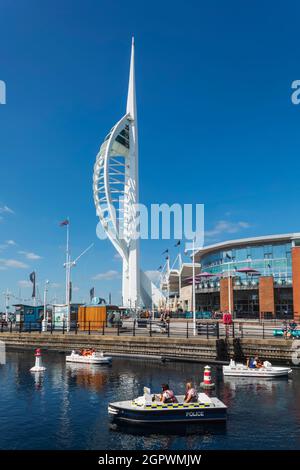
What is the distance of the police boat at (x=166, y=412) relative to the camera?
16172 millimetres

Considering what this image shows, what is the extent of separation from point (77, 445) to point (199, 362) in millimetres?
18389

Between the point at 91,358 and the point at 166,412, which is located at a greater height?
the point at 166,412

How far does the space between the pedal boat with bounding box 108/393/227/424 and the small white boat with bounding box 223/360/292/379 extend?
383 inches

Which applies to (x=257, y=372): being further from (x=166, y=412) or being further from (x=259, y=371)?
(x=166, y=412)

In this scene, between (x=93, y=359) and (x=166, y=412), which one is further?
(x=93, y=359)

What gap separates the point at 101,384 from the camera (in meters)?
24.3

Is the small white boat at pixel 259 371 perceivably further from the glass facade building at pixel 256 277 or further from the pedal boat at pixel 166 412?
the glass facade building at pixel 256 277

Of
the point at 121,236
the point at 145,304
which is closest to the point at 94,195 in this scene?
the point at 121,236

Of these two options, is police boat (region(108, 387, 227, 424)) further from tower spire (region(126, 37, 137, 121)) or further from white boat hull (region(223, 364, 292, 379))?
tower spire (region(126, 37, 137, 121))

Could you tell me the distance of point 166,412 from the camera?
16.3 metres

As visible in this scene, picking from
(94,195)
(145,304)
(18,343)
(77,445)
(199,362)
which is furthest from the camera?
(145,304)

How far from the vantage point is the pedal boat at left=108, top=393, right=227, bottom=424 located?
1617cm

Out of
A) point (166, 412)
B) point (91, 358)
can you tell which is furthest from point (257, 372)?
point (91, 358)
